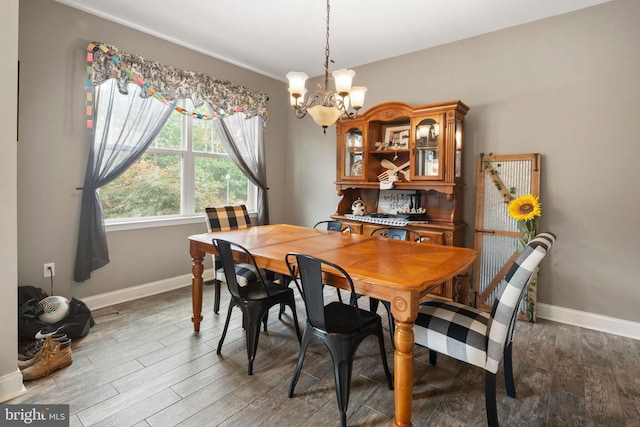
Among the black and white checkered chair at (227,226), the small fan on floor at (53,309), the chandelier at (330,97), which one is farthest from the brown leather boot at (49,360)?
the chandelier at (330,97)

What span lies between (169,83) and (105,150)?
0.92 metres

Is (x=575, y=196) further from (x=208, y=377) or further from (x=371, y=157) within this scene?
(x=208, y=377)

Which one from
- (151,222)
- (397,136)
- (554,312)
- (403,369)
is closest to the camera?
(403,369)

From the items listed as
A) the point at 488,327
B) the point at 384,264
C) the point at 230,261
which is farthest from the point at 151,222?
the point at 488,327

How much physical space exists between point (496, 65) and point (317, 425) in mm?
3333

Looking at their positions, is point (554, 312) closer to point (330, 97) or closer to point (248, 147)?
point (330, 97)

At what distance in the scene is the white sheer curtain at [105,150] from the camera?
288 cm

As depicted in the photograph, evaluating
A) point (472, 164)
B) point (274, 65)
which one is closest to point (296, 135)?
point (274, 65)

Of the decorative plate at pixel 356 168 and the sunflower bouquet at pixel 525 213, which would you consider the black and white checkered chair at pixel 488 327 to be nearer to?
the sunflower bouquet at pixel 525 213

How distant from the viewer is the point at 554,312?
291 cm

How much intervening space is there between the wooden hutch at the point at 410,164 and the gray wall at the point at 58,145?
2.23 meters

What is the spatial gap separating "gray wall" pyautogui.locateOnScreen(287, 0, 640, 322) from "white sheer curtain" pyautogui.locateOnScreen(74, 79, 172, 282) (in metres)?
3.11

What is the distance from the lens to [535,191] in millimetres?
2873

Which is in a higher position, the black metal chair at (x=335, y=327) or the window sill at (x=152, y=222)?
the window sill at (x=152, y=222)
